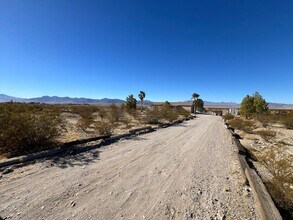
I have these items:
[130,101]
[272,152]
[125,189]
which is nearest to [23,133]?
[125,189]

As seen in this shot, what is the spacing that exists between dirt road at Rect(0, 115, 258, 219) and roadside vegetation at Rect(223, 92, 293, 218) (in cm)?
77

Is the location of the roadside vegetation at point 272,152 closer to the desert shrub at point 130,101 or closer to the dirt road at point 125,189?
the dirt road at point 125,189

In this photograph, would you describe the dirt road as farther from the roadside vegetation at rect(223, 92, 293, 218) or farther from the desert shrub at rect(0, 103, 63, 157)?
the desert shrub at rect(0, 103, 63, 157)

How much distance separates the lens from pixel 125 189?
16.8 ft

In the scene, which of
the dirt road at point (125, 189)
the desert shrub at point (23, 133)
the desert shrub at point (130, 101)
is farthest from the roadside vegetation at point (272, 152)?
the desert shrub at point (130, 101)

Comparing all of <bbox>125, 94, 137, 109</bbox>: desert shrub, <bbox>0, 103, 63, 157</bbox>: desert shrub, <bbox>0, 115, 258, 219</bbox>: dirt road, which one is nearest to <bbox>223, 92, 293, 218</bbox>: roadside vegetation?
<bbox>0, 115, 258, 219</bbox>: dirt road

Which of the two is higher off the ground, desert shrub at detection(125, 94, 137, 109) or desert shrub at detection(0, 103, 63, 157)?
desert shrub at detection(125, 94, 137, 109)

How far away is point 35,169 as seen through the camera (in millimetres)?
6348

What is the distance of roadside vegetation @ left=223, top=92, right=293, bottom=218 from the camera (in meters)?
4.92

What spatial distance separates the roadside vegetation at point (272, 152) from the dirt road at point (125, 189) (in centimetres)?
77

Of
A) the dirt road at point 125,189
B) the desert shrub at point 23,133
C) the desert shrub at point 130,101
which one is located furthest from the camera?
the desert shrub at point 130,101

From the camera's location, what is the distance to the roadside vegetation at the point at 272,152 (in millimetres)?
4922

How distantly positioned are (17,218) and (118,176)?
2.82m

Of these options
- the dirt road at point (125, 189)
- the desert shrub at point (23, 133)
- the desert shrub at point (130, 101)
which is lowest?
the dirt road at point (125, 189)
